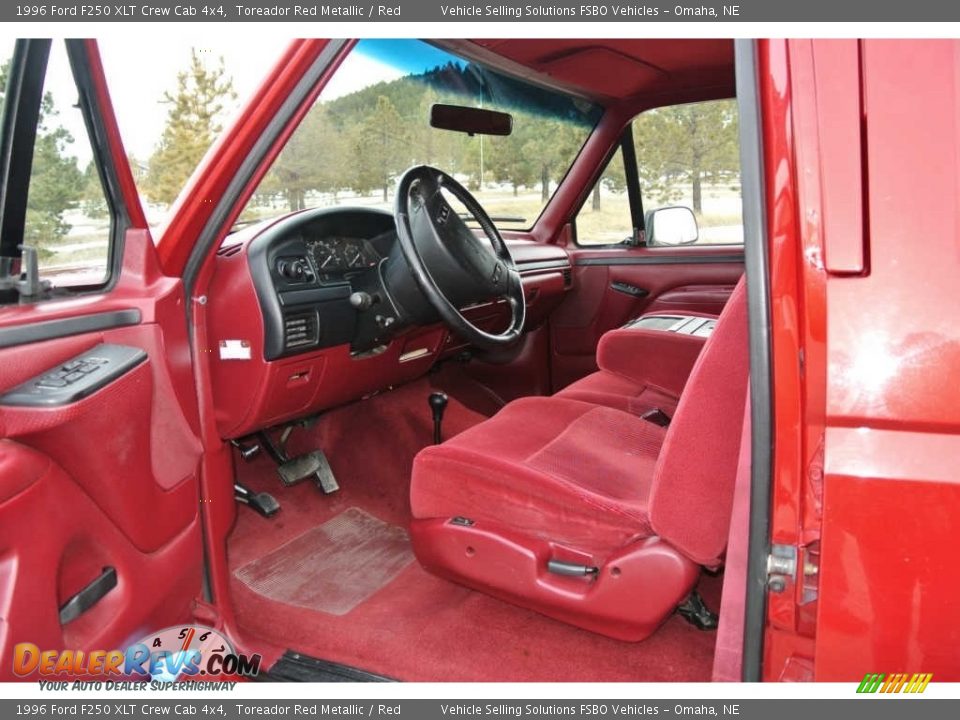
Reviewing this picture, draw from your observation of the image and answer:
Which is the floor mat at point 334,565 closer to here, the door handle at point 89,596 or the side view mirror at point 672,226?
the door handle at point 89,596

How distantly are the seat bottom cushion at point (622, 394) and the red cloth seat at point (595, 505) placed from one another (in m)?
0.39

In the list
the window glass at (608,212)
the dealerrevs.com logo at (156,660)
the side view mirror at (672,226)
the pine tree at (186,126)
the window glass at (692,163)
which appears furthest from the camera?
the window glass at (608,212)

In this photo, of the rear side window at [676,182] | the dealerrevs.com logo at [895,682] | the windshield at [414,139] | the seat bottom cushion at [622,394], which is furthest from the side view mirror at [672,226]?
the dealerrevs.com logo at [895,682]

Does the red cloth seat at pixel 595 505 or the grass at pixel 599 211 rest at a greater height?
the grass at pixel 599 211

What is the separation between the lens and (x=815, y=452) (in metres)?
1.06

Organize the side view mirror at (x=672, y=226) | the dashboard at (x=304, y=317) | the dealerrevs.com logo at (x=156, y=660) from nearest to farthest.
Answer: the dealerrevs.com logo at (x=156, y=660), the dashboard at (x=304, y=317), the side view mirror at (x=672, y=226)

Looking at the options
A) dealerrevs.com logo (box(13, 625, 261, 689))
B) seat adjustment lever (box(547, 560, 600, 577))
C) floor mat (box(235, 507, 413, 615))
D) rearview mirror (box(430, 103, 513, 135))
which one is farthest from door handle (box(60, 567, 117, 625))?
rearview mirror (box(430, 103, 513, 135))

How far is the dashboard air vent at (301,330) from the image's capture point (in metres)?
2.09

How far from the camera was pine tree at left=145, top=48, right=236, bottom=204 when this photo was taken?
1667 millimetres

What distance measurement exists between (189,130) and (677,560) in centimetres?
138

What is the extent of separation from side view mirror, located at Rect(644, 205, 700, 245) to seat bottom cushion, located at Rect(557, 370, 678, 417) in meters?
1.02

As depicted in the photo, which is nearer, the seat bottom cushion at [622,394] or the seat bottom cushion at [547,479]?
the seat bottom cushion at [547,479]

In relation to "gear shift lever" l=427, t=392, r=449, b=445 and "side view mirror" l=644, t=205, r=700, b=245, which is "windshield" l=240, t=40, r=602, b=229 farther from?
"gear shift lever" l=427, t=392, r=449, b=445

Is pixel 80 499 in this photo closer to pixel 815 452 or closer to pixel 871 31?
pixel 815 452
